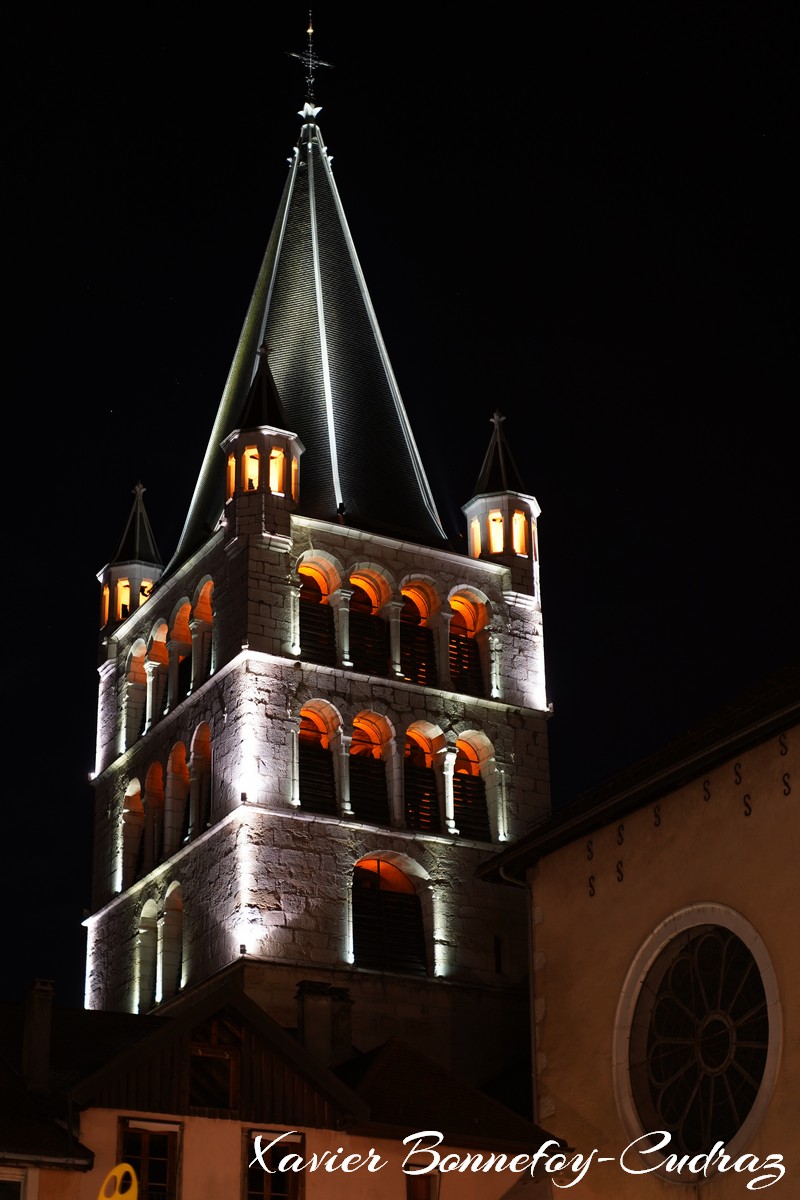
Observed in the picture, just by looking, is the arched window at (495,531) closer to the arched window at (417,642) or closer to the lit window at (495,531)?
the lit window at (495,531)

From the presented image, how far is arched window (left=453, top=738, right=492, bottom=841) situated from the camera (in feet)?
158

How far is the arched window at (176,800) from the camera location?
4869 centimetres

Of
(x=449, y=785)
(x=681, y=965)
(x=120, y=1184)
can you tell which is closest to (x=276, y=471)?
(x=449, y=785)

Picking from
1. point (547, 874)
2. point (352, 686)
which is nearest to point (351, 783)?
point (352, 686)

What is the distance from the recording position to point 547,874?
34.6 m

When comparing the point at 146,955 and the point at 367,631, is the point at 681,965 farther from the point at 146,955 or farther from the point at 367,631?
the point at 146,955

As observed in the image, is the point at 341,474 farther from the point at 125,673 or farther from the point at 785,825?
the point at 785,825

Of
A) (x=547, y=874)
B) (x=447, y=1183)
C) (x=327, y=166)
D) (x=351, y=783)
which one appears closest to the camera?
(x=447, y=1183)

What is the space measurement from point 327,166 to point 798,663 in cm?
3237

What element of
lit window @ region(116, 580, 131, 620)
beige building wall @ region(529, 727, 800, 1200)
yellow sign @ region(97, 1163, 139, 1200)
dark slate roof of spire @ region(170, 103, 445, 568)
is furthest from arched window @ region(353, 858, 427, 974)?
yellow sign @ region(97, 1163, 139, 1200)

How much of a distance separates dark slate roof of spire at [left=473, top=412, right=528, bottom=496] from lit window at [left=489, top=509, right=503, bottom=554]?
62 cm

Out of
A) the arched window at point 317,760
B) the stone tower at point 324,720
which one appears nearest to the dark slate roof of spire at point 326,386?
the stone tower at point 324,720

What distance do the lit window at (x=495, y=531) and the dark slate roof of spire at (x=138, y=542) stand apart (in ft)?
29.9

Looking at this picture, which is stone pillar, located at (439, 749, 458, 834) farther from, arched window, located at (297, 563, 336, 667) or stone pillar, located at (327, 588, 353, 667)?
arched window, located at (297, 563, 336, 667)
